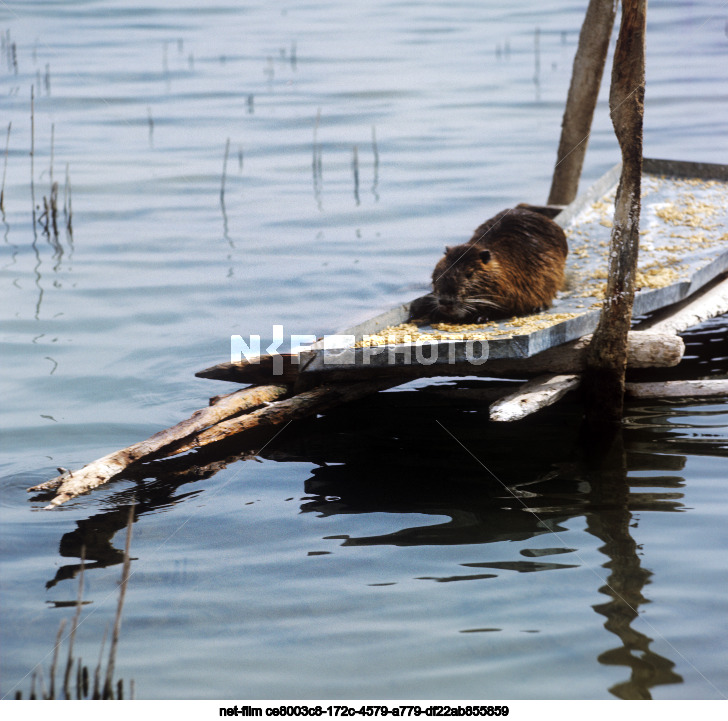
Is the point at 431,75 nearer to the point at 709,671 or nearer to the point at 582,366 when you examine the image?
the point at 582,366

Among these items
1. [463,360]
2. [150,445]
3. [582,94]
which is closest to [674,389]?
[463,360]

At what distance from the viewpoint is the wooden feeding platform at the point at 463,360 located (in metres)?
5.16

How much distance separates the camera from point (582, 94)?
9109 millimetres

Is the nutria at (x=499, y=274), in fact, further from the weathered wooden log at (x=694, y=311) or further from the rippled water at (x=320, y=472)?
the weathered wooden log at (x=694, y=311)

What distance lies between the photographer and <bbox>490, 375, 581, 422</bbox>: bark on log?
16.5 ft

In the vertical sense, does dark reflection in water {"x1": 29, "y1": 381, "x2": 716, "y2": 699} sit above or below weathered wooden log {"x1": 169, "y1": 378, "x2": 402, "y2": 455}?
below

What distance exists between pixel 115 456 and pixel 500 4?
2427cm

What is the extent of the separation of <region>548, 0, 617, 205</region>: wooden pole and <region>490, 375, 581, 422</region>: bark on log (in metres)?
4.28

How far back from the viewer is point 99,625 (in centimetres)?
404

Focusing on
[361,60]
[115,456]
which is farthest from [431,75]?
[115,456]

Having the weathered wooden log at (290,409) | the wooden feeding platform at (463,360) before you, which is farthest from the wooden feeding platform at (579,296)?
the weathered wooden log at (290,409)

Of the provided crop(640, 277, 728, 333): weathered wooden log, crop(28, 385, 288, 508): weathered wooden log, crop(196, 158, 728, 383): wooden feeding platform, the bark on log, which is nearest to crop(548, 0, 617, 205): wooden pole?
crop(196, 158, 728, 383): wooden feeding platform

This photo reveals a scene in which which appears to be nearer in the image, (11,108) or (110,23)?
(11,108)

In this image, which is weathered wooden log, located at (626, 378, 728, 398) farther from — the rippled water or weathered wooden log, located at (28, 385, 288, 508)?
weathered wooden log, located at (28, 385, 288, 508)
